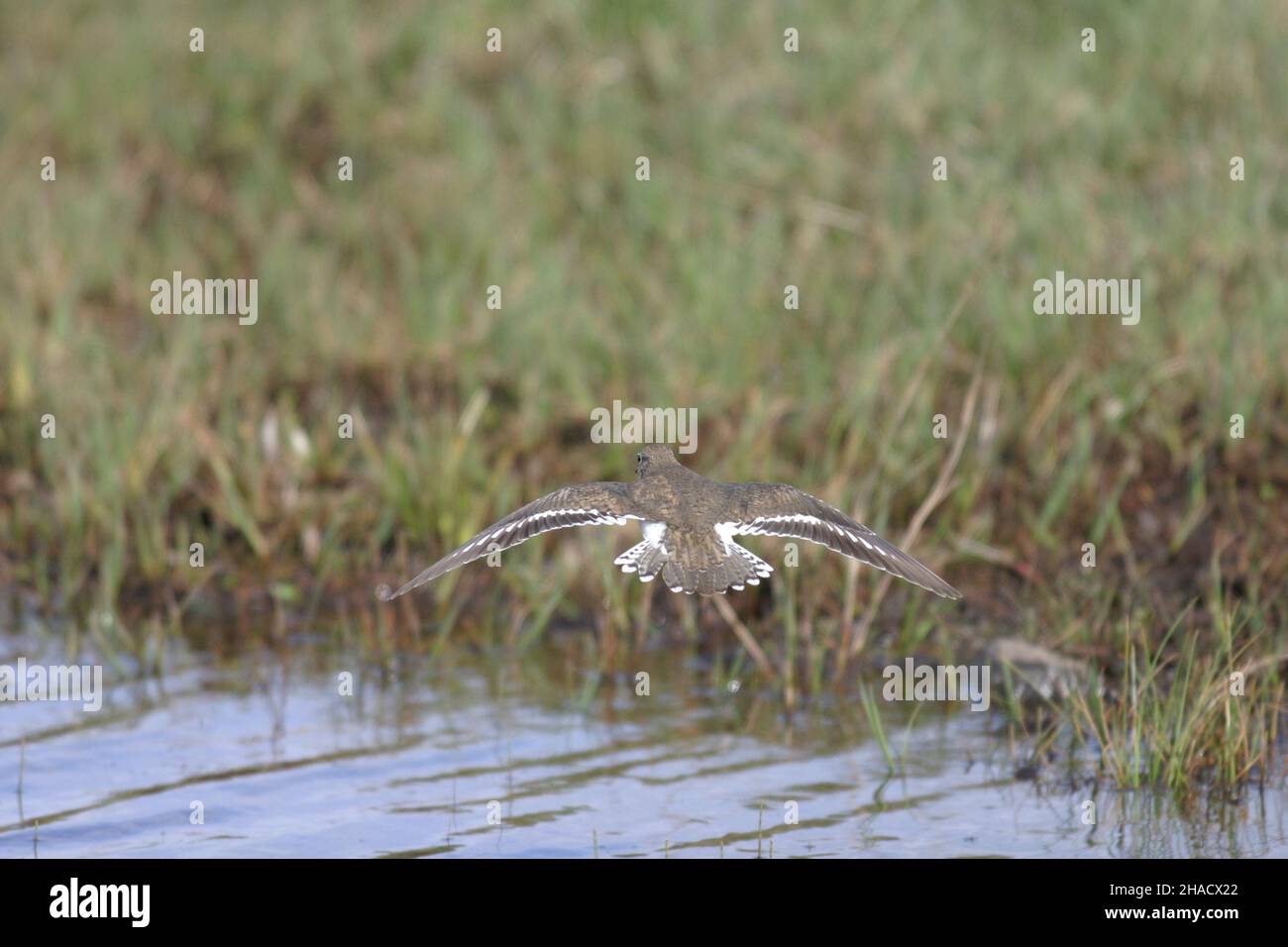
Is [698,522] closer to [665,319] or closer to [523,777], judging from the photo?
[523,777]

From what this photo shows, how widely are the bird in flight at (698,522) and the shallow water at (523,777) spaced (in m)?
0.71

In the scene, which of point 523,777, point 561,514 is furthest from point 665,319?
point 561,514

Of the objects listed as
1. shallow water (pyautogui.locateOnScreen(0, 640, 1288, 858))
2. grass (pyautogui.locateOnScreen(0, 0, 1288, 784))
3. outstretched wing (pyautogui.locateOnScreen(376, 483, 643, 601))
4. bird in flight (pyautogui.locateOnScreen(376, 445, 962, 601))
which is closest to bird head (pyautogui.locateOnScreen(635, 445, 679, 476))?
bird in flight (pyautogui.locateOnScreen(376, 445, 962, 601))

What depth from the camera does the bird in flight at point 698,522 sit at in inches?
212

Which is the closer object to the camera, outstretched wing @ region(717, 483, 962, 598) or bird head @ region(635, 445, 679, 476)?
outstretched wing @ region(717, 483, 962, 598)

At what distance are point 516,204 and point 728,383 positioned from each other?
2.33 metres

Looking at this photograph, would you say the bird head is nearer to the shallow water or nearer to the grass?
the shallow water

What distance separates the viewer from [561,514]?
5.42 m

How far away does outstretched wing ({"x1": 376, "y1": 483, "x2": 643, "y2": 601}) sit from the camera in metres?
5.27

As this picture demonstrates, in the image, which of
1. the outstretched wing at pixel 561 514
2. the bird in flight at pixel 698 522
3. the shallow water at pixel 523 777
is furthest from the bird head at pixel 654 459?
the shallow water at pixel 523 777

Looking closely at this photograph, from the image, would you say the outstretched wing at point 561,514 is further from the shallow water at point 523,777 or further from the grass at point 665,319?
the grass at point 665,319

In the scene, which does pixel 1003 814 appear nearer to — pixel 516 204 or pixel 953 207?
pixel 953 207

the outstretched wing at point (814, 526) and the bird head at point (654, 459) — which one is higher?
the bird head at point (654, 459)
